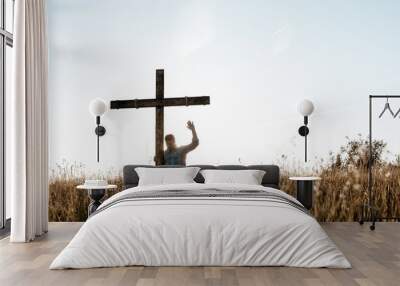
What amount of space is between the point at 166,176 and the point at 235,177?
837 millimetres

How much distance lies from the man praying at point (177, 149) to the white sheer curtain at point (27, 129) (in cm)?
173

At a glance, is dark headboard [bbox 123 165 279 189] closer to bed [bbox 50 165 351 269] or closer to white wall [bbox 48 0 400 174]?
white wall [bbox 48 0 400 174]

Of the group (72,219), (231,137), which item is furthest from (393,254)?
(72,219)

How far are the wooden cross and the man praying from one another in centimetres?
8

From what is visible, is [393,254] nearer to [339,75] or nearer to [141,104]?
[339,75]

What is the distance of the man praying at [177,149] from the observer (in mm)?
6922

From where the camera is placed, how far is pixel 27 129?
17.8 feet

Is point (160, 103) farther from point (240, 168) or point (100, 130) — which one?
point (240, 168)

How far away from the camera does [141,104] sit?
22.8 feet

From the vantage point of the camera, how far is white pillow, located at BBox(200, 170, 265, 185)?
20.5ft

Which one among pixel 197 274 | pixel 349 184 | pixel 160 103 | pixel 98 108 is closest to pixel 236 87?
pixel 160 103

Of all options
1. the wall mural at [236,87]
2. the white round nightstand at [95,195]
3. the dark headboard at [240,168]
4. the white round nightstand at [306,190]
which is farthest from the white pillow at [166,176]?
the white round nightstand at [306,190]

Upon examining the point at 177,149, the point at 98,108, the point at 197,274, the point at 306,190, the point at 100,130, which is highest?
the point at 98,108

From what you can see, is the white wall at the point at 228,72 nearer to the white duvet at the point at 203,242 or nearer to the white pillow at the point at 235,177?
the white pillow at the point at 235,177
